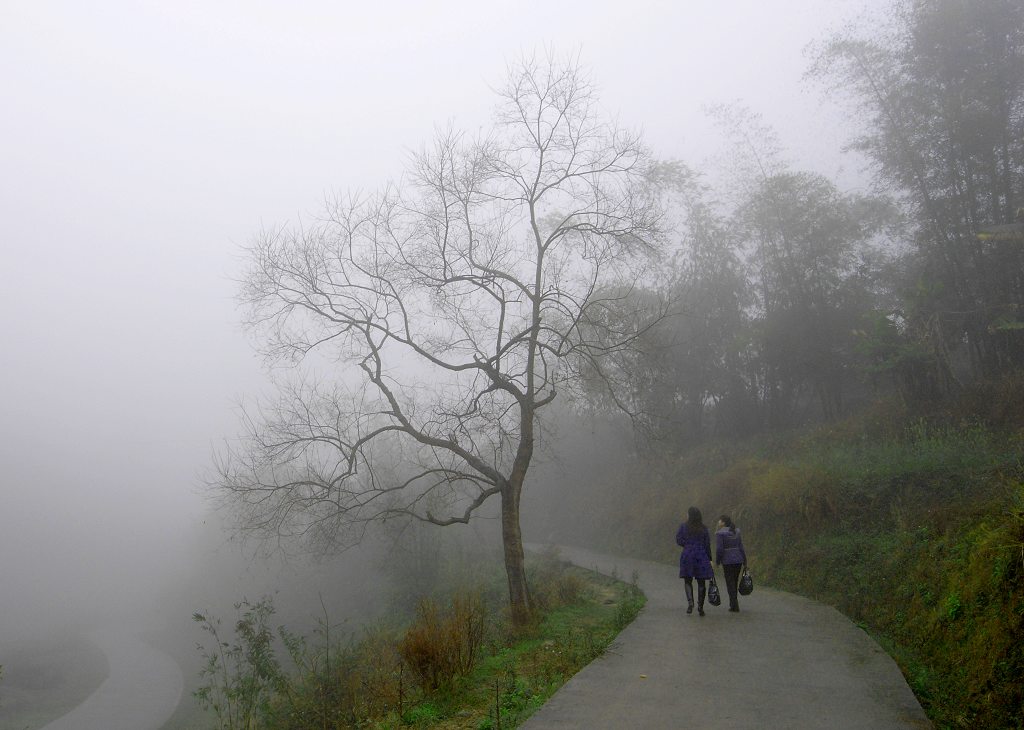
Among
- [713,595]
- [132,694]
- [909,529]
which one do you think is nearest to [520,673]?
[713,595]

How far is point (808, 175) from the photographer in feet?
86.6

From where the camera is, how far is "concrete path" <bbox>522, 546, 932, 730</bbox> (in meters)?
5.79

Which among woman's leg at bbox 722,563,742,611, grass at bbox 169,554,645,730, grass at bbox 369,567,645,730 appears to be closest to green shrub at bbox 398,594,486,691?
grass at bbox 169,554,645,730

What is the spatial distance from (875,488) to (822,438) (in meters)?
7.96

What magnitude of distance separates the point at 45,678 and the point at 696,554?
3572cm

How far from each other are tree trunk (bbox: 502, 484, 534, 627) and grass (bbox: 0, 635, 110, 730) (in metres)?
21.9

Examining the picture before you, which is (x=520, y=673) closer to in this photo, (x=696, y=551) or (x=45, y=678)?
(x=696, y=551)

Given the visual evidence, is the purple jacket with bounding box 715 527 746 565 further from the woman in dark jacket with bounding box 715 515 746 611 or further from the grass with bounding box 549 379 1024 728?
the grass with bounding box 549 379 1024 728

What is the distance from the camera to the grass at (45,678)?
27.6 metres

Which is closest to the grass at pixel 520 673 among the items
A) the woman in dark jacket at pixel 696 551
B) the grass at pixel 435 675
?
the grass at pixel 435 675

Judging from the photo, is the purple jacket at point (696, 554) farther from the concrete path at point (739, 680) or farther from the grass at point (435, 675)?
the grass at point (435, 675)

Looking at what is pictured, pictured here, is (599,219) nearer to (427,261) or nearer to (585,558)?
(427,261)

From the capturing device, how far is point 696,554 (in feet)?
34.8

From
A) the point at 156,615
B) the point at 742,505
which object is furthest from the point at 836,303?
the point at 156,615
